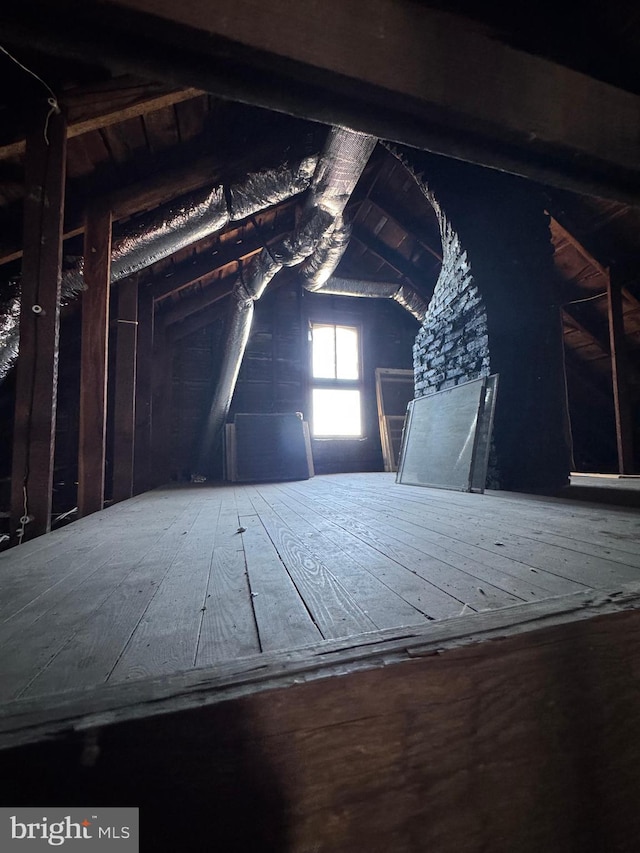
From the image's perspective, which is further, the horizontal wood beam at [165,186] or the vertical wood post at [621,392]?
the vertical wood post at [621,392]

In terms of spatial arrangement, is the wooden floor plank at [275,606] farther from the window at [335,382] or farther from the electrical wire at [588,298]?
the electrical wire at [588,298]

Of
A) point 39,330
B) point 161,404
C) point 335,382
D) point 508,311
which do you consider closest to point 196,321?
point 161,404

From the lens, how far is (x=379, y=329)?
7449mm

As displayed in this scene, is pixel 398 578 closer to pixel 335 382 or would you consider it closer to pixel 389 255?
pixel 335 382

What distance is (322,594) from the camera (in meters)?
0.94

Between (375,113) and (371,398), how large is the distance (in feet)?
21.2

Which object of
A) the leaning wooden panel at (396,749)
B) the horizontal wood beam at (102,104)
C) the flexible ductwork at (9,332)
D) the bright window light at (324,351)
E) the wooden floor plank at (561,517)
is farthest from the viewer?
the bright window light at (324,351)

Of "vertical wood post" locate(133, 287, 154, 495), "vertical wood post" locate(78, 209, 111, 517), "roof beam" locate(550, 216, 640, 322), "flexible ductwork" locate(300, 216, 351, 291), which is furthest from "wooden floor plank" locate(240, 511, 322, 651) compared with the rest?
"roof beam" locate(550, 216, 640, 322)

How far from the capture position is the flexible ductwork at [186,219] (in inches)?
119

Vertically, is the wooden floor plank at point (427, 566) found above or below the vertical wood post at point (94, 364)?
below

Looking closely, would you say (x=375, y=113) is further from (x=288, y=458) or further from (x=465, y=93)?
(x=288, y=458)

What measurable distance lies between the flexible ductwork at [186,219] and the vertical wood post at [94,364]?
31 cm

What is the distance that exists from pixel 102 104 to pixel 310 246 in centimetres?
244

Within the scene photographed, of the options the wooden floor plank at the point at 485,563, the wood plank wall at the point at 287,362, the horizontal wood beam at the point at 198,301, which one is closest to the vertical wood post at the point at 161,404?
the horizontal wood beam at the point at 198,301
